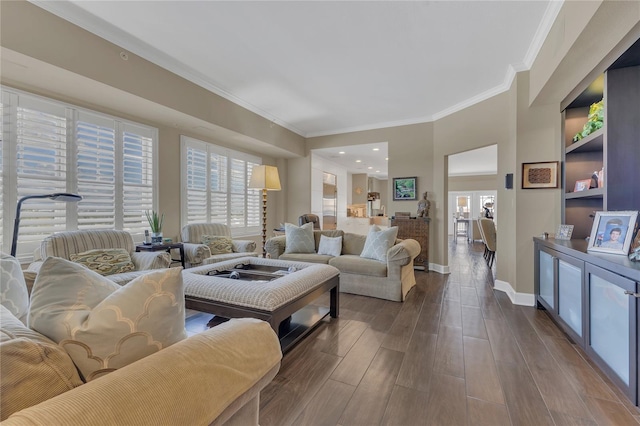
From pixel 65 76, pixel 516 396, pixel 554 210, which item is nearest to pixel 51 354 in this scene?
pixel 516 396

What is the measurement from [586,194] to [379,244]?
2.11 metres

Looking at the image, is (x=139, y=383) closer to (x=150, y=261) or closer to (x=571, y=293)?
(x=150, y=261)

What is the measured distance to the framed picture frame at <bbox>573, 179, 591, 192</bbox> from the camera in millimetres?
2830

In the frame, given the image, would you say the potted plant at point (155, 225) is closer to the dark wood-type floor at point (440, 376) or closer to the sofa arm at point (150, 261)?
the sofa arm at point (150, 261)

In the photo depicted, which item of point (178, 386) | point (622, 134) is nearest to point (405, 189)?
point (622, 134)

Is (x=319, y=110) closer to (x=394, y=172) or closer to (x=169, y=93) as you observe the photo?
(x=394, y=172)

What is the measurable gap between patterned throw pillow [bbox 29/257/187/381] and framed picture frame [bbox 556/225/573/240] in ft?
11.5

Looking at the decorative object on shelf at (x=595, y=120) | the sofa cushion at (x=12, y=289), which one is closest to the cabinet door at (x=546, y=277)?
the decorative object on shelf at (x=595, y=120)

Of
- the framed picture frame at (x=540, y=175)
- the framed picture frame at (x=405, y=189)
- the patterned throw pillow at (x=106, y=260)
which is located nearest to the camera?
the patterned throw pillow at (x=106, y=260)

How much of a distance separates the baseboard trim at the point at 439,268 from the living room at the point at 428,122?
0.03 metres

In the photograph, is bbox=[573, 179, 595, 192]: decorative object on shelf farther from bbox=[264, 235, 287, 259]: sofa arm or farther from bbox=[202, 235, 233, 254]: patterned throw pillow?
bbox=[202, 235, 233, 254]: patterned throw pillow

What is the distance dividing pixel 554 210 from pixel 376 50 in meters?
2.73

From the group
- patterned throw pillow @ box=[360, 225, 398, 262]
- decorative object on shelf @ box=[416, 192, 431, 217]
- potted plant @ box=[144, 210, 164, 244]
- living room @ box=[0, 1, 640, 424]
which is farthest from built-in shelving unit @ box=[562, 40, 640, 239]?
potted plant @ box=[144, 210, 164, 244]

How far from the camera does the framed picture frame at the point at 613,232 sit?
75.3 inches
